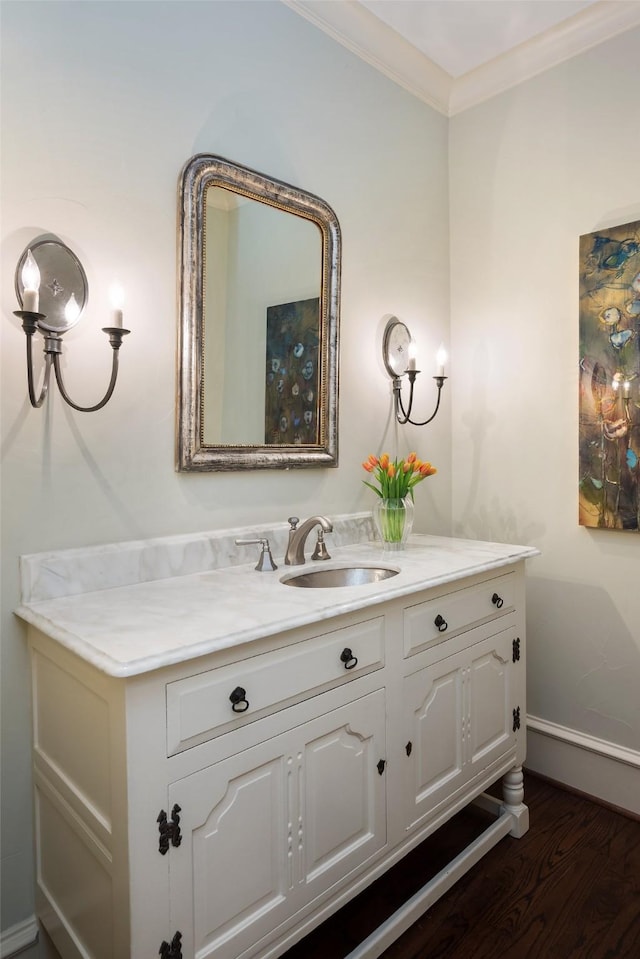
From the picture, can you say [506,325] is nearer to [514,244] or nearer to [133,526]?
[514,244]

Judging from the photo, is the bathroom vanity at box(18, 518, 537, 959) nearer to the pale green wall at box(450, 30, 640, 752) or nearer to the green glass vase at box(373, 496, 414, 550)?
the green glass vase at box(373, 496, 414, 550)

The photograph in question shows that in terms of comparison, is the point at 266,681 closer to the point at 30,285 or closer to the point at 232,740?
the point at 232,740

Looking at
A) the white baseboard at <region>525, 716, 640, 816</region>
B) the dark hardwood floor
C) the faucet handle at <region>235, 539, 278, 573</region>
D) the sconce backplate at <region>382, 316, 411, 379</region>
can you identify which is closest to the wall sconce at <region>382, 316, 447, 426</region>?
the sconce backplate at <region>382, 316, 411, 379</region>

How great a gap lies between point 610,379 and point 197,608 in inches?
63.8

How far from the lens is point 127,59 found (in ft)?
4.83

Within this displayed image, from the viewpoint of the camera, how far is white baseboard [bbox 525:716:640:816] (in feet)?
6.62

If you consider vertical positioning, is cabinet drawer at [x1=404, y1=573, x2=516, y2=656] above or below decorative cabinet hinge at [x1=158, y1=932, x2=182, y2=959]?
above

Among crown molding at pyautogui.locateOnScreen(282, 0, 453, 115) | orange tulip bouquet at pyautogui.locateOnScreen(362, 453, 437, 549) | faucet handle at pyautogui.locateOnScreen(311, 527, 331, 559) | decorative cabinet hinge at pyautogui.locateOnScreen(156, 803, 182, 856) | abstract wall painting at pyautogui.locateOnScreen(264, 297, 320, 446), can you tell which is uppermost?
crown molding at pyautogui.locateOnScreen(282, 0, 453, 115)

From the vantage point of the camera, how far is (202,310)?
161cm

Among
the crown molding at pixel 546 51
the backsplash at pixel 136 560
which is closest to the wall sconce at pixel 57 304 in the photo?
the backsplash at pixel 136 560

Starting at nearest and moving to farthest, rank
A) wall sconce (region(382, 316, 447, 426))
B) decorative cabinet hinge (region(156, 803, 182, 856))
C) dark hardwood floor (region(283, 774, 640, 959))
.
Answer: decorative cabinet hinge (region(156, 803, 182, 856))
dark hardwood floor (region(283, 774, 640, 959))
wall sconce (region(382, 316, 447, 426))

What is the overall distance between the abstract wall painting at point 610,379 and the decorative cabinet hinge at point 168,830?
66.7 inches

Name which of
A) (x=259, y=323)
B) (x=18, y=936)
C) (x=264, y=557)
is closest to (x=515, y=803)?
(x=264, y=557)

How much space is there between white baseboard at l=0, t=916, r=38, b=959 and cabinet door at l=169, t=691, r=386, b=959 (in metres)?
0.54
